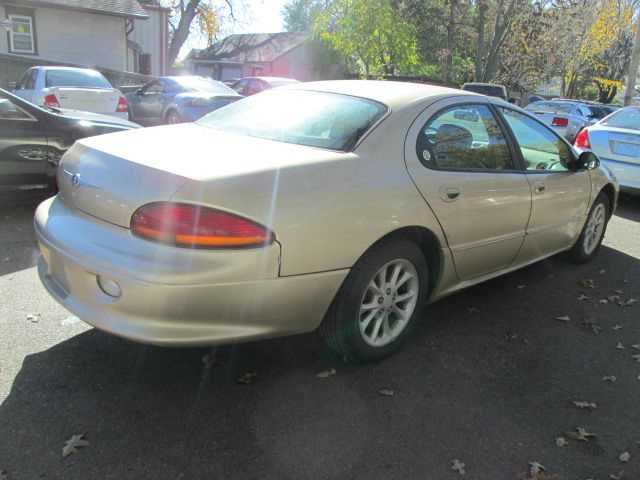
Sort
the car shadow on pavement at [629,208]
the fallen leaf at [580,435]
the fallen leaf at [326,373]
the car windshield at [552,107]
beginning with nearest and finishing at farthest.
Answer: the fallen leaf at [580,435] < the fallen leaf at [326,373] < the car shadow on pavement at [629,208] < the car windshield at [552,107]

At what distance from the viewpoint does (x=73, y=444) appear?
7.93 feet

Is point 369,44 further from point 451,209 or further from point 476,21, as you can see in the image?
Result: point 451,209

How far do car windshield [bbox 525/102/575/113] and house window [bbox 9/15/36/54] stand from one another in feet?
56.8

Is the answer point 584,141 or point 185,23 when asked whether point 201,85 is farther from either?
point 185,23

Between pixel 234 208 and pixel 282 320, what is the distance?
616 mm

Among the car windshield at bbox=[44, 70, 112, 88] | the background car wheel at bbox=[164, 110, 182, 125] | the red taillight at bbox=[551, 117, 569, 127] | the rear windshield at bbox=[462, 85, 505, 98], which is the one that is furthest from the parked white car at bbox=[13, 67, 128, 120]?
A: the red taillight at bbox=[551, 117, 569, 127]

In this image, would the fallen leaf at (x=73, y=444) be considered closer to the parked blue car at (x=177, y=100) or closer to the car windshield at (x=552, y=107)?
the parked blue car at (x=177, y=100)

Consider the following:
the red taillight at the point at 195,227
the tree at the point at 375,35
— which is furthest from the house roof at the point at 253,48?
the red taillight at the point at 195,227

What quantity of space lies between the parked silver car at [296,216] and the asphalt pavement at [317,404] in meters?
0.36

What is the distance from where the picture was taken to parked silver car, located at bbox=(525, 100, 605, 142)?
16.0 metres

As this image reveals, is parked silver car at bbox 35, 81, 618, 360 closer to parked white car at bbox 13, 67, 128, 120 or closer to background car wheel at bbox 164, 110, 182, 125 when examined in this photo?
parked white car at bbox 13, 67, 128, 120

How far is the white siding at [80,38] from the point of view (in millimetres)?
20297

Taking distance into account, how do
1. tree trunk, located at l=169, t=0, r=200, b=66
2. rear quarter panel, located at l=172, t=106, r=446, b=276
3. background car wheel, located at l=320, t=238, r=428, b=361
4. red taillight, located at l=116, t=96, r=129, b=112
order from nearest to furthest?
1. rear quarter panel, located at l=172, t=106, r=446, b=276
2. background car wheel, located at l=320, t=238, r=428, b=361
3. red taillight, located at l=116, t=96, r=129, b=112
4. tree trunk, located at l=169, t=0, r=200, b=66

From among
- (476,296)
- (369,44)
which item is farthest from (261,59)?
(476,296)
